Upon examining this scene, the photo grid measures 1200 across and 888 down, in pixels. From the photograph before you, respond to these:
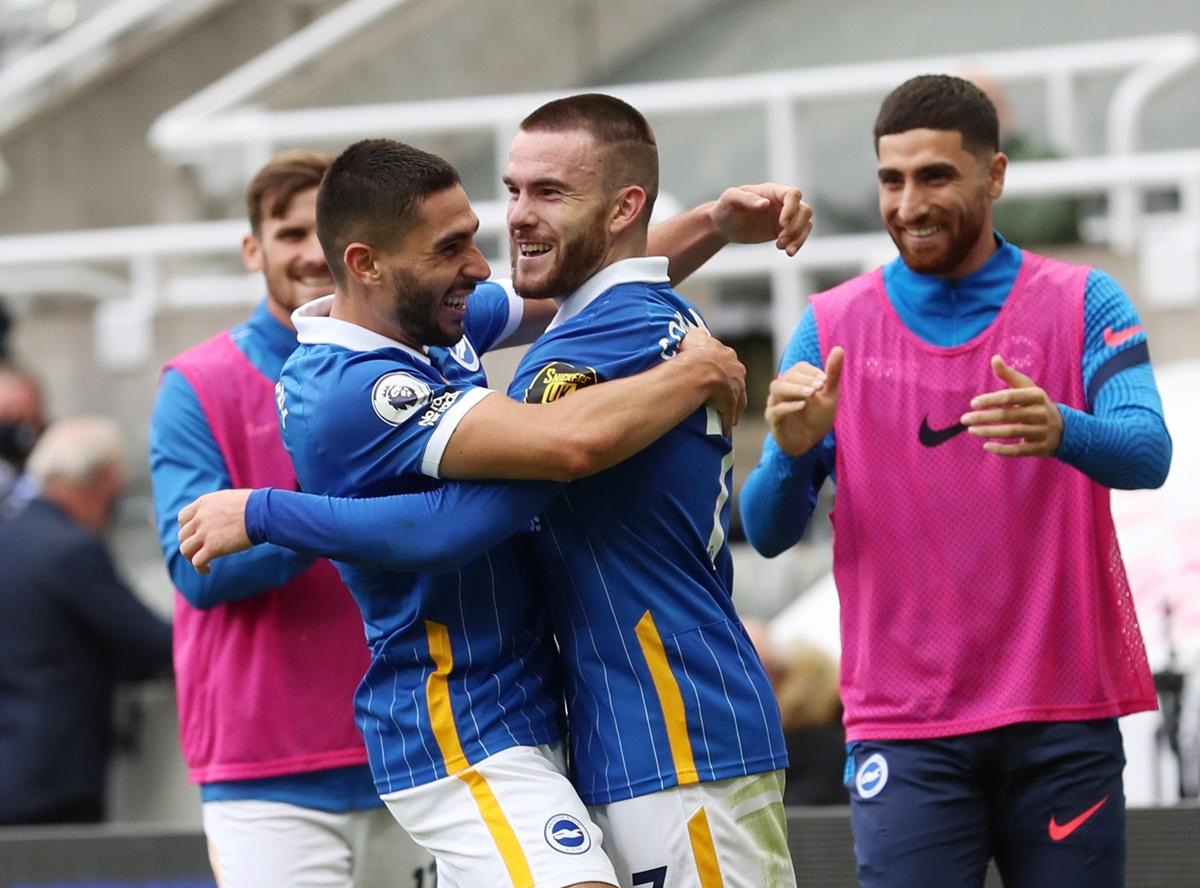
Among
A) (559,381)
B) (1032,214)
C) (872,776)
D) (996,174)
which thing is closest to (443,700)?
(559,381)

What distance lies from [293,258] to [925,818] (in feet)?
6.34

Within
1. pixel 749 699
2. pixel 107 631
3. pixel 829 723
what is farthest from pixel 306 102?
pixel 749 699

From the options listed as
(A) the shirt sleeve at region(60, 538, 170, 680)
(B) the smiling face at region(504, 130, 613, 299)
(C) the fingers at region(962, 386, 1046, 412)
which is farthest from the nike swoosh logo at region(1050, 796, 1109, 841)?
(A) the shirt sleeve at region(60, 538, 170, 680)

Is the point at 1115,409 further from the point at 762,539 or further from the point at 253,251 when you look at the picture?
the point at 253,251

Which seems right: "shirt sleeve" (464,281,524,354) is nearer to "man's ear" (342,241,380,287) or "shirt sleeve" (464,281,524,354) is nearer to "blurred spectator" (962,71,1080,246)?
"man's ear" (342,241,380,287)

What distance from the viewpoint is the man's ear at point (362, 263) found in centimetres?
376

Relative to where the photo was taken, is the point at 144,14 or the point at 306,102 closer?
the point at 306,102

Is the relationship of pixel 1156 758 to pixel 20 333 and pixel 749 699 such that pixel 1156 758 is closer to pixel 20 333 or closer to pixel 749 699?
pixel 749 699

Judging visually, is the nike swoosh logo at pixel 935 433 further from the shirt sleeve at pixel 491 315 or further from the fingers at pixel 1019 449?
the shirt sleeve at pixel 491 315

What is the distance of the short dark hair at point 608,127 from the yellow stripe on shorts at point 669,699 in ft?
2.66

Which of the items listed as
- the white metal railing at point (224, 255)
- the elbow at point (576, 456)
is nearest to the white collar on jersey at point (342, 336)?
the elbow at point (576, 456)

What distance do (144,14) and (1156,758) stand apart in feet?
26.7

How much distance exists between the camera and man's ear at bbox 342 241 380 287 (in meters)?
3.76

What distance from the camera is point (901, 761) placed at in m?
4.26
